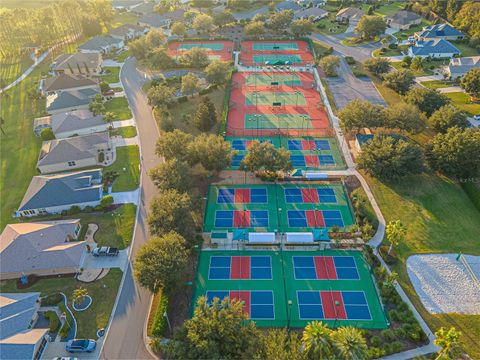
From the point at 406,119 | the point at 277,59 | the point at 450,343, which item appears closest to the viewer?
the point at 450,343

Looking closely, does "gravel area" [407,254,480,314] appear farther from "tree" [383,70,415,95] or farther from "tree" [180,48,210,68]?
"tree" [180,48,210,68]

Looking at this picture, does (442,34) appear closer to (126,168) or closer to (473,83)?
(473,83)

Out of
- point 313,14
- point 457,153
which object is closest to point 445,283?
point 457,153

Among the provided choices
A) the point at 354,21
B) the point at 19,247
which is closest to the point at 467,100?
the point at 354,21

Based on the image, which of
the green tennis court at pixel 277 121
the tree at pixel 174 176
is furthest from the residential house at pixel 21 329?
the green tennis court at pixel 277 121

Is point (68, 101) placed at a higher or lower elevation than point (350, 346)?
lower

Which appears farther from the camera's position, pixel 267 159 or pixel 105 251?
pixel 267 159

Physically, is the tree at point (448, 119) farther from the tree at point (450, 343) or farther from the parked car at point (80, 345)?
the parked car at point (80, 345)
